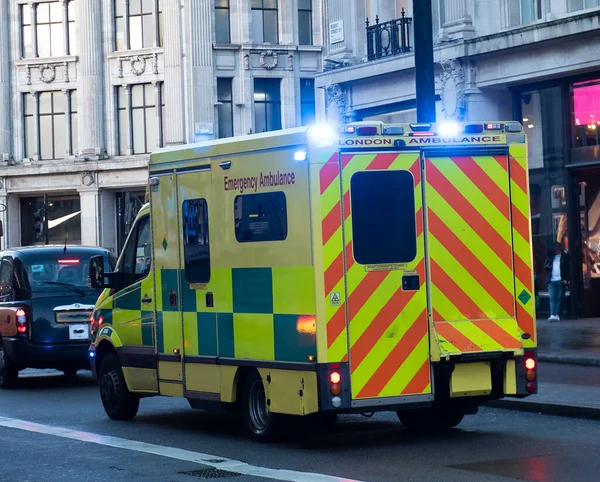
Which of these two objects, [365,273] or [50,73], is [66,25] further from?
[365,273]

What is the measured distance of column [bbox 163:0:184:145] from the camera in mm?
49875

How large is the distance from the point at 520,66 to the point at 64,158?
30566mm

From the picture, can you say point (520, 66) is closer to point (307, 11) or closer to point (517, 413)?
point (517, 413)

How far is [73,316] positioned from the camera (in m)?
18.0

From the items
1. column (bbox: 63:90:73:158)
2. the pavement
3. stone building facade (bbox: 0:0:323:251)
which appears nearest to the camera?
the pavement

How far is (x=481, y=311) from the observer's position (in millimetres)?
11359

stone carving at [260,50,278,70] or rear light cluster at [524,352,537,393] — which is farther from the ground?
stone carving at [260,50,278,70]

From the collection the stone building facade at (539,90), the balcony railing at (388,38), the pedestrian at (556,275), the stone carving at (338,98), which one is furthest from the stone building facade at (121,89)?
the pedestrian at (556,275)

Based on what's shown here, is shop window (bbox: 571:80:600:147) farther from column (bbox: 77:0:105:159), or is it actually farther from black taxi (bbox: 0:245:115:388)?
column (bbox: 77:0:105:159)

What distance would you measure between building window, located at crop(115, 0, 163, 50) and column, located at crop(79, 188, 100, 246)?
229 inches

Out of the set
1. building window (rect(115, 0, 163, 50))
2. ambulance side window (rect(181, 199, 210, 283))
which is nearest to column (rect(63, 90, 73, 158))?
building window (rect(115, 0, 163, 50))

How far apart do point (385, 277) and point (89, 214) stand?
41.5 metres

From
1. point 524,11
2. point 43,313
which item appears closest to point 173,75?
point 524,11

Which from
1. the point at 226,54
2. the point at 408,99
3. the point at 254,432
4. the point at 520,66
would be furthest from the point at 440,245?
the point at 226,54
